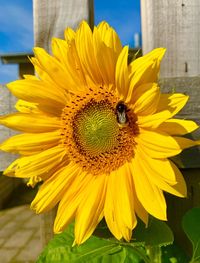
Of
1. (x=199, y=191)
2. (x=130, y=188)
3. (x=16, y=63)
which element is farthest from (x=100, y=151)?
(x=16, y=63)

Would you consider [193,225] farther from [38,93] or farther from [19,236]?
[19,236]

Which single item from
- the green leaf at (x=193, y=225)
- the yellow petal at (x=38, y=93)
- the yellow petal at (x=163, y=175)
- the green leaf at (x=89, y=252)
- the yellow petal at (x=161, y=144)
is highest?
the yellow petal at (x=38, y=93)

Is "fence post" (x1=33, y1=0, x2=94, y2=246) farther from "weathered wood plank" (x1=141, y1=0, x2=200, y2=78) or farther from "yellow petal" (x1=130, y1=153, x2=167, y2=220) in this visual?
"yellow petal" (x1=130, y1=153, x2=167, y2=220)

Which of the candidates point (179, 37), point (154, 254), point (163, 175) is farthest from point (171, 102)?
point (179, 37)

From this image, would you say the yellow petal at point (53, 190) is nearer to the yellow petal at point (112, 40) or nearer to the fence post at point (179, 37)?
the yellow petal at point (112, 40)

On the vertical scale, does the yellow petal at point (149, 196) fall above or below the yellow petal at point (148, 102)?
below

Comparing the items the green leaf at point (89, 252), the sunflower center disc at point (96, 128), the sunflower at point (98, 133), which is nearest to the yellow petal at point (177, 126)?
the sunflower at point (98, 133)
